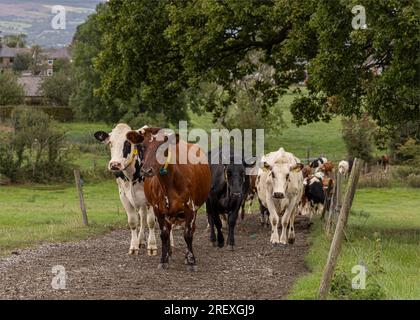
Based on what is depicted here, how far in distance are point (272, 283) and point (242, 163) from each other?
541cm

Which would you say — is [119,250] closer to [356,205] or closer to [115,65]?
[115,65]

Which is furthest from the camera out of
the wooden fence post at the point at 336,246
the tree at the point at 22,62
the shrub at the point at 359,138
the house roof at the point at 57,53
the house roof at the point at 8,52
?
the house roof at the point at 57,53

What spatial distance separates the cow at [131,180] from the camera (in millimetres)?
15867

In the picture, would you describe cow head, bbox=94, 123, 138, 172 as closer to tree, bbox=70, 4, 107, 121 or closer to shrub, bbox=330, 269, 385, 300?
shrub, bbox=330, 269, 385, 300

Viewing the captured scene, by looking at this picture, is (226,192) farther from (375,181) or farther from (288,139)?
(288,139)

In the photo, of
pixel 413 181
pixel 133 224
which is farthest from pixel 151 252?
pixel 413 181

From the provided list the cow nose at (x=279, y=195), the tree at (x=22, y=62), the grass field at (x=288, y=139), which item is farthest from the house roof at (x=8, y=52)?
the cow nose at (x=279, y=195)

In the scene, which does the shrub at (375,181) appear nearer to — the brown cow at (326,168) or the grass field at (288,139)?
the grass field at (288,139)

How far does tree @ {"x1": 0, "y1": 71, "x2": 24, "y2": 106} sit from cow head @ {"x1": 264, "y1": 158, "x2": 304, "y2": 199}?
227 feet

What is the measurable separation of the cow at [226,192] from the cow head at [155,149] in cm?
298

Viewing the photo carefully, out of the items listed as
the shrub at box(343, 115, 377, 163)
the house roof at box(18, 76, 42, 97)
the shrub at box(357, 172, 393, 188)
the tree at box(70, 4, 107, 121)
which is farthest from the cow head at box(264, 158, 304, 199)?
the house roof at box(18, 76, 42, 97)

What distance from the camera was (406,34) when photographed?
56.2 ft

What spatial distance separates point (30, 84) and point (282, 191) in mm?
91671
